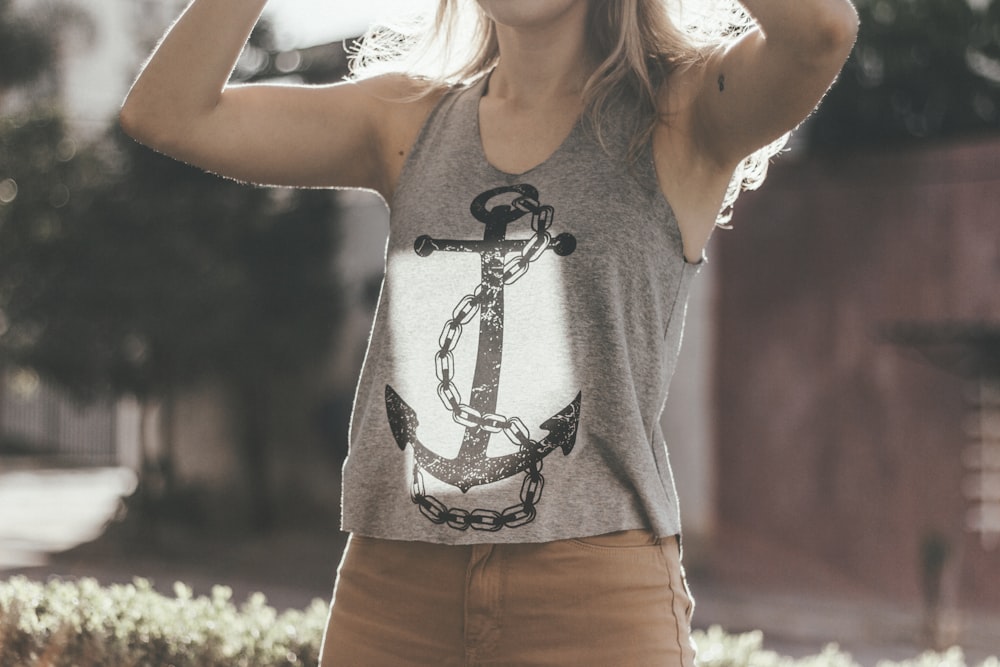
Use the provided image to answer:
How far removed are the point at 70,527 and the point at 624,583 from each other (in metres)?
14.3

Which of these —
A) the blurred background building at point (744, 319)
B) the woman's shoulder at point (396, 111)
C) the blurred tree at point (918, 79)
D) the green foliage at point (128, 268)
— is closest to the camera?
the woman's shoulder at point (396, 111)

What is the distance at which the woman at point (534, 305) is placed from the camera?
149 cm

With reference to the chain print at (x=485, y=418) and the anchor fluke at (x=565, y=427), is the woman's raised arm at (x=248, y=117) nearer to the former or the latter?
the chain print at (x=485, y=418)

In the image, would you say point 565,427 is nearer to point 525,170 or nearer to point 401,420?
point 401,420

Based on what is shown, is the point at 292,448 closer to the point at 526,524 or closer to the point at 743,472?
the point at 743,472

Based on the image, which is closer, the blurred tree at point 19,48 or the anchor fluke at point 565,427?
the anchor fluke at point 565,427

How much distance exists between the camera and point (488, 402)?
1564 mm

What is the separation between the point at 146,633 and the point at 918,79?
1094 cm

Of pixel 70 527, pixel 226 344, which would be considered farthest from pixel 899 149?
pixel 70 527

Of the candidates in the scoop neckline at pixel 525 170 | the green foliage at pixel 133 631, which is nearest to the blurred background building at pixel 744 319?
the green foliage at pixel 133 631

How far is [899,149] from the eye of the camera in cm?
1045

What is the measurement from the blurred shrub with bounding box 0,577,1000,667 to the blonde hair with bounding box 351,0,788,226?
1.71 metres

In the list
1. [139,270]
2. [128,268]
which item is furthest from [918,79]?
[128,268]

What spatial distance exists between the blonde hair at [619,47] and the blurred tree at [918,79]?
33.2 feet
